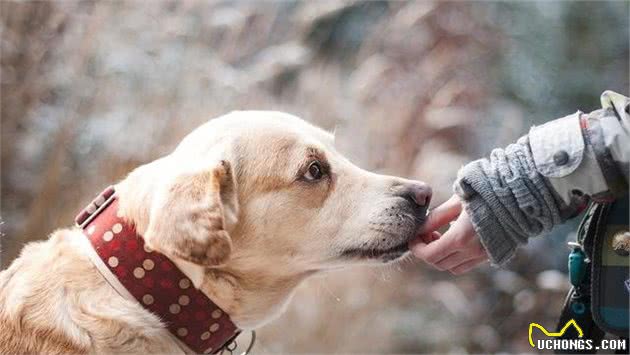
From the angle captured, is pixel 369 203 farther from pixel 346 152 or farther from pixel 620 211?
pixel 346 152

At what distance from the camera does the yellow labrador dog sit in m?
1.26

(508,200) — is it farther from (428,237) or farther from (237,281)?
(237,281)

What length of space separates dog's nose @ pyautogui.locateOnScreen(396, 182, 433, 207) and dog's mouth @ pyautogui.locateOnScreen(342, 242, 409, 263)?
0.31 ft

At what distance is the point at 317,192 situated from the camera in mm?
1450

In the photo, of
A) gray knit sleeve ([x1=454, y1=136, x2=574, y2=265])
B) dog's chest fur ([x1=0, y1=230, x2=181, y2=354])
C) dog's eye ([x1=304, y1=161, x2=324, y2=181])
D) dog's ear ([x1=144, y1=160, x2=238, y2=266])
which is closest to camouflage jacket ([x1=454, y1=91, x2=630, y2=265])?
gray knit sleeve ([x1=454, y1=136, x2=574, y2=265])

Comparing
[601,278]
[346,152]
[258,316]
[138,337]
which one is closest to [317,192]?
[258,316]

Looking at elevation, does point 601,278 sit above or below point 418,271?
above

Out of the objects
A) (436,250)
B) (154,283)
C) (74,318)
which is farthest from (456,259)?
(74,318)

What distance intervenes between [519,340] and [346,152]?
885 millimetres

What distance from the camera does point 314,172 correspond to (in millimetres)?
1466

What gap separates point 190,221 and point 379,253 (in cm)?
42

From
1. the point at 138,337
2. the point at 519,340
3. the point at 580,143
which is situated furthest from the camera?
the point at 519,340

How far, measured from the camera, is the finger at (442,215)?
1421mm

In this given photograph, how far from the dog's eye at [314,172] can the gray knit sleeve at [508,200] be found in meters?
0.33
